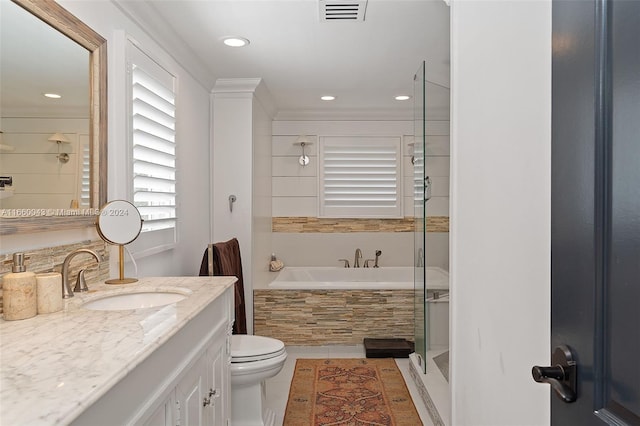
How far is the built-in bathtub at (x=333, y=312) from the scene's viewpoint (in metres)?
4.11

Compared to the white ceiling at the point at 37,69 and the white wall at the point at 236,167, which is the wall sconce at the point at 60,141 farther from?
the white wall at the point at 236,167

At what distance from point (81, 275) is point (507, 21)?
5.79ft

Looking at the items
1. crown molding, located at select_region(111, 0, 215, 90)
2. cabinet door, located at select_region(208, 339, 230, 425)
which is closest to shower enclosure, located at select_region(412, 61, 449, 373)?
cabinet door, located at select_region(208, 339, 230, 425)

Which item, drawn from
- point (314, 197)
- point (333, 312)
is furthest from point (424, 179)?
point (314, 197)

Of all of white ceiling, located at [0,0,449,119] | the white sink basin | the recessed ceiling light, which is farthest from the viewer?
the recessed ceiling light

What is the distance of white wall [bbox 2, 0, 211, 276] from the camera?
1.98 metres

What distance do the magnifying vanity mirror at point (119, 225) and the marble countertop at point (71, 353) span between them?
1.09ft

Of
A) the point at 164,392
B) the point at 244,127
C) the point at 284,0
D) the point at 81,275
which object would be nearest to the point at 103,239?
the point at 81,275

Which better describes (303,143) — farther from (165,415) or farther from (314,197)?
(165,415)

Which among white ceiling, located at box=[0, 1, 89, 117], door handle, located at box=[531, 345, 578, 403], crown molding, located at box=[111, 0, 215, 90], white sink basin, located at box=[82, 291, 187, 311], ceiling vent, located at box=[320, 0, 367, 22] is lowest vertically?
white sink basin, located at box=[82, 291, 187, 311]

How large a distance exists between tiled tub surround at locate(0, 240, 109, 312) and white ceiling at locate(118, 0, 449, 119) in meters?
1.17

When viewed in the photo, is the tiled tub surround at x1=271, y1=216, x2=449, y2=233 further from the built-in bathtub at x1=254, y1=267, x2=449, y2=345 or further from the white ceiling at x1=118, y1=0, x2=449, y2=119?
the white ceiling at x1=118, y1=0, x2=449, y2=119

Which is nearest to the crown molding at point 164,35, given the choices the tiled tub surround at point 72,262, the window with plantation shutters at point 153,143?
the window with plantation shutters at point 153,143

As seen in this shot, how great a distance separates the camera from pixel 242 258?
3.96m
